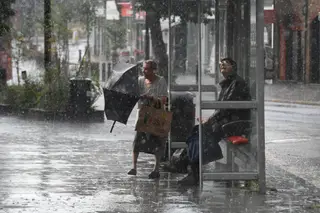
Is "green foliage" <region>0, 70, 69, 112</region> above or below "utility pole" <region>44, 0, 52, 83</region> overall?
below

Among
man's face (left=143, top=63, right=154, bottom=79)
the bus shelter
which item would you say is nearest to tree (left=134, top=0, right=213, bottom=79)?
the bus shelter

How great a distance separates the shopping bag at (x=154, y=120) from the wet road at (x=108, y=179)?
64 cm

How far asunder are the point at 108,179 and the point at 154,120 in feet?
3.29

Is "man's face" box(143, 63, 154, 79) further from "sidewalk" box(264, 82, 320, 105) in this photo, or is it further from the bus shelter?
"sidewalk" box(264, 82, 320, 105)

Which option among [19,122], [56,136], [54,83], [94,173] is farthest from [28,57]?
[94,173]

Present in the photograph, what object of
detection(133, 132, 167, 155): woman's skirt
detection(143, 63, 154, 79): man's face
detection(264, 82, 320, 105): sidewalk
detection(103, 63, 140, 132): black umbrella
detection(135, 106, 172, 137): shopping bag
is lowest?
detection(264, 82, 320, 105): sidewalk

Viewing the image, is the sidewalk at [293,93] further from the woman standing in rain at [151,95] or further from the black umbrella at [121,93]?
the black umbrella at [121,93]

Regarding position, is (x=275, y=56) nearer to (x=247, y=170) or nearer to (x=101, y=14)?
(x=101, y=14)

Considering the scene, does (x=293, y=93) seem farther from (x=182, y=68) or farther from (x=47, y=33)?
(x=182, y=68)

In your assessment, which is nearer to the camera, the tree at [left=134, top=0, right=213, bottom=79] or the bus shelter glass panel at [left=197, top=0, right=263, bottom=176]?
the bus shelter glass panel at [left=197, top=0, right=263, bottom=176]

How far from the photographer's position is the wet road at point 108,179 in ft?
34.8

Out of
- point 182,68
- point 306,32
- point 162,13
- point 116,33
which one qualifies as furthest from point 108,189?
point 116,33

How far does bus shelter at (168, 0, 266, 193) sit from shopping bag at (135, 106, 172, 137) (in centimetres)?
46

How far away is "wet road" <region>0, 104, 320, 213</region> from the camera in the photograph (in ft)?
34.8
